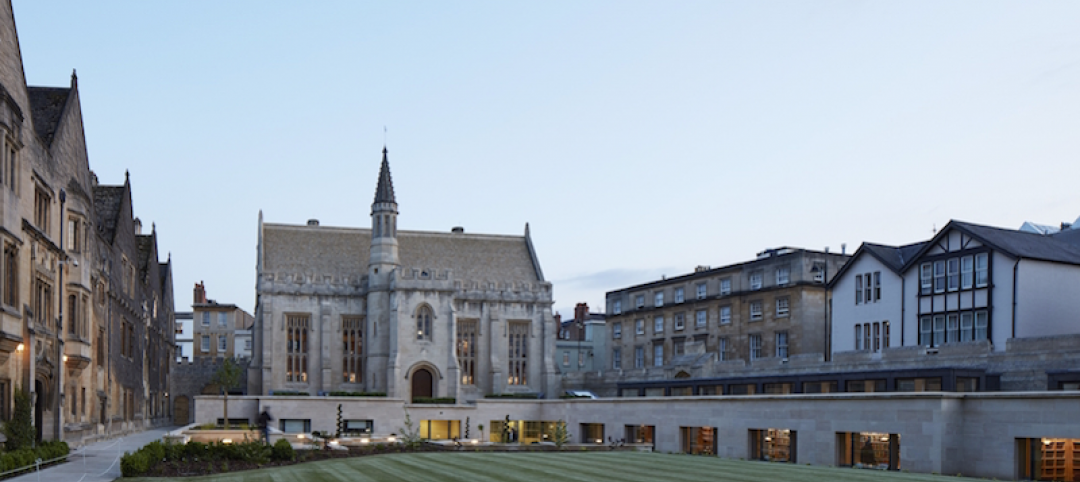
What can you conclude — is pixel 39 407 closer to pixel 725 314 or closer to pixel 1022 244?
pixel 1022 244

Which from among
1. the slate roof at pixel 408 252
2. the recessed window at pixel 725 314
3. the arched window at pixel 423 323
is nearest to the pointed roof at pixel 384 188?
the slate roof at pixel 408 252

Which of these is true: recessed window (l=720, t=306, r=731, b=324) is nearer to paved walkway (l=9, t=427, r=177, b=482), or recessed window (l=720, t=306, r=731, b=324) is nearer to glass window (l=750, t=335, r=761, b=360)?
glass window (l=750, t=335, r=761, b=360)

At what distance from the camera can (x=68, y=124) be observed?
4859 cm

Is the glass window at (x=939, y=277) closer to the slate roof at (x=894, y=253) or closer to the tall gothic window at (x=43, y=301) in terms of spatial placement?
the slate roof at (x=894, y=253)

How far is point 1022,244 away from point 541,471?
32.7m

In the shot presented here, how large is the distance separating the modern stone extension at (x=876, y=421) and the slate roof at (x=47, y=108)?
22.9m

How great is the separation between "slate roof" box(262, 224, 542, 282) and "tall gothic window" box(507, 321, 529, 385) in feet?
16.3

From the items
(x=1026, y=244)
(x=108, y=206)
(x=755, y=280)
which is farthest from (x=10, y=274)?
(x=755, y=280)

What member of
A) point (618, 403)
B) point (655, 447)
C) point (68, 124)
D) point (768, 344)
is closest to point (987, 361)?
point (655, 447)

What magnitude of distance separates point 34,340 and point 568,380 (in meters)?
48.4

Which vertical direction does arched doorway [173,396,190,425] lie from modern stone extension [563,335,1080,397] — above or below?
below

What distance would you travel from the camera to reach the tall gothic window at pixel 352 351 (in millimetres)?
77375

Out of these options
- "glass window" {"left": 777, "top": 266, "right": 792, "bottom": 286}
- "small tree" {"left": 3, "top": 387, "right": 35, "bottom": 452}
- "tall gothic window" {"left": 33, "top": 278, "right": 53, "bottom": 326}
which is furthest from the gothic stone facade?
"small tree" {"left": 3, "top": 387, "right": 35, "bottom": 452}

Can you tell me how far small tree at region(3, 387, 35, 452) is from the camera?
34688mm
